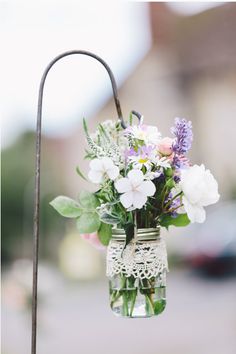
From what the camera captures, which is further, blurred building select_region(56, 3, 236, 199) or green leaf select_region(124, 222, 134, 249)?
blurred building select_region(56, 3, 236, 199)

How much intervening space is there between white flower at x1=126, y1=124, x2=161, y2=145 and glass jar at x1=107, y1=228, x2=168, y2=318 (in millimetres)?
151

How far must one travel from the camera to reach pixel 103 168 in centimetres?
88

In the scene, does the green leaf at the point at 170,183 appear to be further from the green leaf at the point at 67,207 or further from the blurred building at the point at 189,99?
the blurred building at the point at 189,99

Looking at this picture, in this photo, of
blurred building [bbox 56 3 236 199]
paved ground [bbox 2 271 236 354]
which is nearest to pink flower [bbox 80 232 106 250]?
paved ground [bbox 2 271 236 354]

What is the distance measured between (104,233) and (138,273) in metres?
0.11

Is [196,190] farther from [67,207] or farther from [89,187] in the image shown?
[89,187]

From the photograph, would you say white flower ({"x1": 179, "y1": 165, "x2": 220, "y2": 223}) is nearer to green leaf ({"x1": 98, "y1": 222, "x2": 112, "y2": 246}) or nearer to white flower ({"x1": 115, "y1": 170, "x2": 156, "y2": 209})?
white flower ({"x1": 115, "y1": 170, "x2": 156, "y2": 209})

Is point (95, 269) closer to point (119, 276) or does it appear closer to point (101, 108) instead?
point (101, 108)

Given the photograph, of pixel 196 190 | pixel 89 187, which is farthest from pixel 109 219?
pixel 89 187

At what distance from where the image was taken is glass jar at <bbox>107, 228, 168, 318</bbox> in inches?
36.2

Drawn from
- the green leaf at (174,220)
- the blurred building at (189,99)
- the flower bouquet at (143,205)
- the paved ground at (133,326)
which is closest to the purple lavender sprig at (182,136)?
the flower bouquet at (143,205)

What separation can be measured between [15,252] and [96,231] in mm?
6274

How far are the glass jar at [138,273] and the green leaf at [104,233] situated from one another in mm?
36

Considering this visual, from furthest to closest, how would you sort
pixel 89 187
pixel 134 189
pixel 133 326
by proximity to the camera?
1. pixel 89 187
2. pixel 133 326
3. pixel 134 189
